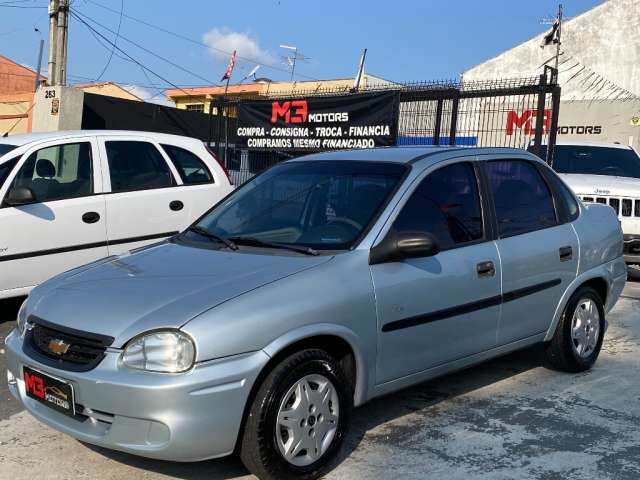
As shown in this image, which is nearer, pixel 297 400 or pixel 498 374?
pixel 297 400

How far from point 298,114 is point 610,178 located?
522 centimetres

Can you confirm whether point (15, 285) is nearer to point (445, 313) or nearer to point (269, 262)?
point (269, 262)

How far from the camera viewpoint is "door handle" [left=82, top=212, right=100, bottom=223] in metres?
6.27

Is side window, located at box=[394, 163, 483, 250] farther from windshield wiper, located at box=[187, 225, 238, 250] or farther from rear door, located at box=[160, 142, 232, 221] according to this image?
rear door, located at box=[160, 142, 232, 221]

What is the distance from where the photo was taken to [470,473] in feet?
11.6

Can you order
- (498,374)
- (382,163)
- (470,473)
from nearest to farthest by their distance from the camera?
(470,473) → (382,163) → (498,374)

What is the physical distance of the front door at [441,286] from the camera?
3.71 metres

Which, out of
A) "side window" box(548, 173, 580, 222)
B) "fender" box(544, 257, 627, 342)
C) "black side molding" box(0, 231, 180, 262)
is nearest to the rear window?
"black side molding" box(0, 231, 180, 262)

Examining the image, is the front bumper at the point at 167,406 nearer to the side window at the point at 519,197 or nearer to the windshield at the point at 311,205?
the windshield at the point at 311,205

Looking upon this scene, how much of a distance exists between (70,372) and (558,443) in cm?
261

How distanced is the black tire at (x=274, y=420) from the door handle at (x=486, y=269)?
1.22 metres

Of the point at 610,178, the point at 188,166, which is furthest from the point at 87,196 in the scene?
the point at 610,178

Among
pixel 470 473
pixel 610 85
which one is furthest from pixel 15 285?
pixel 610 85

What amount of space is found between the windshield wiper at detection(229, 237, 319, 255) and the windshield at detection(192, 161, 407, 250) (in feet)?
0.13
